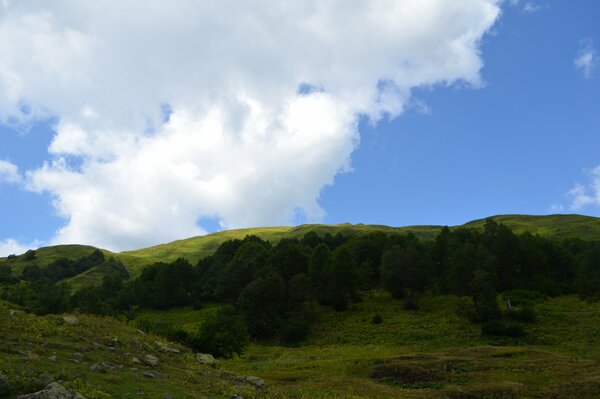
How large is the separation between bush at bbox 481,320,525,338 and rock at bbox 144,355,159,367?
52.5 metres

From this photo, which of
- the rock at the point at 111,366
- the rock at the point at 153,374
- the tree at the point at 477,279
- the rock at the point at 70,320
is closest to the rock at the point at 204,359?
the rock at the point at 153,374

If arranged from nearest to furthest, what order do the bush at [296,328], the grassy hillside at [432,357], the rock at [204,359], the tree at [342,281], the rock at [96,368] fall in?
the rock at [96,368] → the rock at [204,359] → the grassy hillside at [432,357] → the bush at [296,328] → the tree at [342,281]

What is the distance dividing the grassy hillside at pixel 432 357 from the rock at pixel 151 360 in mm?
6341

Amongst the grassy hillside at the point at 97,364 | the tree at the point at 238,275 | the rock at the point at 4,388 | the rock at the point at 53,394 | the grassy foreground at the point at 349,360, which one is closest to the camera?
the rock at the point at 53,394

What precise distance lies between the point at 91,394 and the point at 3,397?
7.93ft

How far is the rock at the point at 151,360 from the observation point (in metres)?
22.7

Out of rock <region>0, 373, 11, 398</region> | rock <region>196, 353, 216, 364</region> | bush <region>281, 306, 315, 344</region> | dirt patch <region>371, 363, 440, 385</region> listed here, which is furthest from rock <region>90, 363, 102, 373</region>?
bush <region>281, 306, 315, 344</region>

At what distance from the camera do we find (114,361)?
21.1 m

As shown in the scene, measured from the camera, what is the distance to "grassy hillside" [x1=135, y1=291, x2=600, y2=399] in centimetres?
3198

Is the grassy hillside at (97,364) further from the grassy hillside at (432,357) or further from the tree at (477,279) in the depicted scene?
the tree at (477,279)

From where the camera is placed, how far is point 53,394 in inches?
525

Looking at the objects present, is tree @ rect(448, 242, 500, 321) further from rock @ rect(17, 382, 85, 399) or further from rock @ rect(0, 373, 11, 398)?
rock @ rect(0, 373, 11, 398)

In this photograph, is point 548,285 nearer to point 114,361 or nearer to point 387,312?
point 387,312

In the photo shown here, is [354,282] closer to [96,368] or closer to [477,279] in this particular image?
[477,279]
